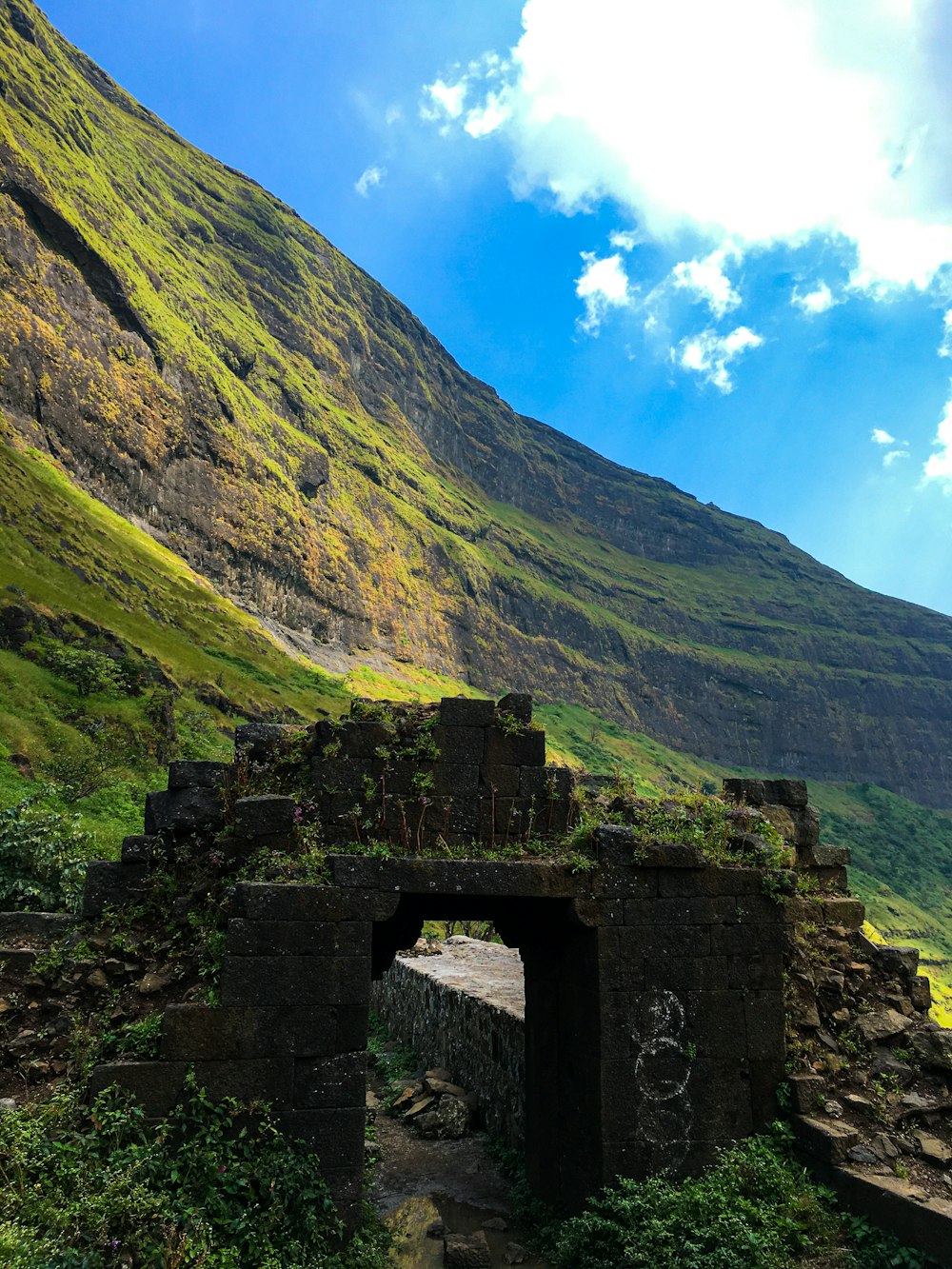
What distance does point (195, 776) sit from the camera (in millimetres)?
9328

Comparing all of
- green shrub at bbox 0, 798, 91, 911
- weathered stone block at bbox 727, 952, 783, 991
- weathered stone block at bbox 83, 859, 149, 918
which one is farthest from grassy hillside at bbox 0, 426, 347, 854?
weathered stone block at bbox 727, 952, 783, 991

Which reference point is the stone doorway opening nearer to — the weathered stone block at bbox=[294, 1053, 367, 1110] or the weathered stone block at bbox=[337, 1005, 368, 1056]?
the weathered stone block at bbox=[337, 1005, 368, 1056]

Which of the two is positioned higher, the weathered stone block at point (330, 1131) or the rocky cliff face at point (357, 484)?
the rocky cliff face at point (357, 484)

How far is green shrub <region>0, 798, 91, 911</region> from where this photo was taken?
1120cm

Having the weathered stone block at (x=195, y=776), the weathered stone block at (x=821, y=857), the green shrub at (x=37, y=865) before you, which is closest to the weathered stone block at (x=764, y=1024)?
the weathered stone block at (x=821, y=857)

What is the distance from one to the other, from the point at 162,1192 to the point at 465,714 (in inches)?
216

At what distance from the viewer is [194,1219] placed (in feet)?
21.2

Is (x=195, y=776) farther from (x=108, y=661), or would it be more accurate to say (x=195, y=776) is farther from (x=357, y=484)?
(x=357, y=484)

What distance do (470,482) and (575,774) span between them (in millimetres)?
149328

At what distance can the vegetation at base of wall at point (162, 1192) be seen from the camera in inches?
237

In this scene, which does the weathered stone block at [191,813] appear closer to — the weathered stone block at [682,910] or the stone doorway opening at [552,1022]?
the stone doorway opening at [552,1022]

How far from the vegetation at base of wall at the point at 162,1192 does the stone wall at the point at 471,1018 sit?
5653 mm

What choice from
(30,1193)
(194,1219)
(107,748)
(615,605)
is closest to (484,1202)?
(194,1219)

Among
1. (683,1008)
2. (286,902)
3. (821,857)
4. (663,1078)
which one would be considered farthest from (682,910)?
(286,902)
